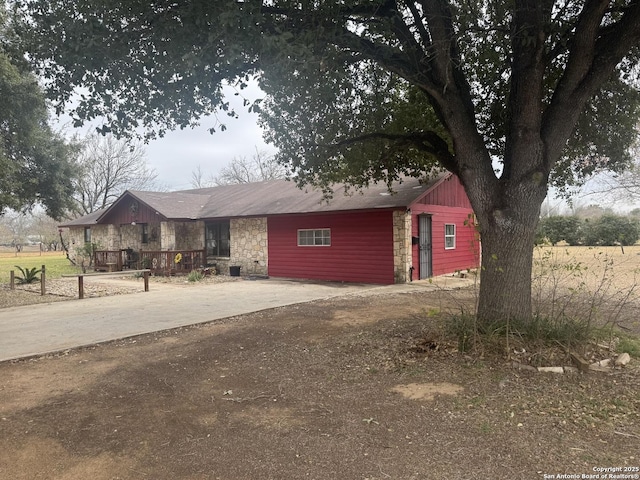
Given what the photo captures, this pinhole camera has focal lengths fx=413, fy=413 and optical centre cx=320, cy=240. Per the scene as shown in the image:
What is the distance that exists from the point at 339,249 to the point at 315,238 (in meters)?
1.12

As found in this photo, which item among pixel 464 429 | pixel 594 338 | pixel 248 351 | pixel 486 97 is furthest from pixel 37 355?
pixel 486 97

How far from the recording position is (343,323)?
287 inches

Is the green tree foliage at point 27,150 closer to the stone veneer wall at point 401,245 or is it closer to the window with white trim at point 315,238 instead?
the window with white trim at point 315,238

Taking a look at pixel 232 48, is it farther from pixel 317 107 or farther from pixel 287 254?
pixel 287 254

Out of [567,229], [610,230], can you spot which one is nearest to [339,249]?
[610,230]

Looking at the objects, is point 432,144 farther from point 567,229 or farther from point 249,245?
point 567,229

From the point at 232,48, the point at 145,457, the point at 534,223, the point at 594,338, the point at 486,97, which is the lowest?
the point at 145,457

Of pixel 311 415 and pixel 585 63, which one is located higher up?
pixel 585 63

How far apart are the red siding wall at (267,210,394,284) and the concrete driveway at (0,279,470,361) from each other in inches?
31.2

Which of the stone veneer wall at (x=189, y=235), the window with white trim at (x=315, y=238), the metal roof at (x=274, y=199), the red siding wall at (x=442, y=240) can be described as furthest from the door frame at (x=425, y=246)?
the stone veneer wall at (x=189, y=235)

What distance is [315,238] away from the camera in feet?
49.4

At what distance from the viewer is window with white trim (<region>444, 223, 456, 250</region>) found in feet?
51.4

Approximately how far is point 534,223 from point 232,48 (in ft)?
13.3

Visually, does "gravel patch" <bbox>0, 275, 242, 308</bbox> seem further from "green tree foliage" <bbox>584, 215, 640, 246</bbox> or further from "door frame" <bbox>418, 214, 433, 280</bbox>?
"green tree foliage" <bbox>584, 215, 640, 246</bbox>
